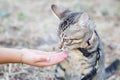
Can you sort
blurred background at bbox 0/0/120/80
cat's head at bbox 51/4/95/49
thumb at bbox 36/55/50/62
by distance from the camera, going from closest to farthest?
thumb at bbox 36/55/50/62, cat's head at bbox 51/4/95/49, blurred background at bbox 0/0/120/80

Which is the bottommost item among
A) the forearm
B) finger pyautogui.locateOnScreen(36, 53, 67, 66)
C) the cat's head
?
finger pyautogui.locateOnScreen(36, 53, 67, 66)

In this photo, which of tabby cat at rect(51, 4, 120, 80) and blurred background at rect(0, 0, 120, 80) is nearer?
tabby cat at rect(51, 4, 120, 80)

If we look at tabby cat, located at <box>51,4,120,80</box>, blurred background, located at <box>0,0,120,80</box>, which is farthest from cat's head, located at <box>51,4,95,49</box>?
blurred background, located at <box>0,0,120,80</box>

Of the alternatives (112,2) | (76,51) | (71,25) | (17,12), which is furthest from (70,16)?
(112,2)

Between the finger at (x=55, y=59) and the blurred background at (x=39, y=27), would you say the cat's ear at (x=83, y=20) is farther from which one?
the blurred background at (x=39, y=27)

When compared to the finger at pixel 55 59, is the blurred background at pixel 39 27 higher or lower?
higher

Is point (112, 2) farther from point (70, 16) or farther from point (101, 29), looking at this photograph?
point (70, 16)

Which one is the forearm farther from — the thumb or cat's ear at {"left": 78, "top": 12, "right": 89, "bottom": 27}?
cat's ear at {"left": 78, "top": 12, "right": 89, "bottom": 27}

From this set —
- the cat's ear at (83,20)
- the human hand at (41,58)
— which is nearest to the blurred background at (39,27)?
the human hand at (41,58)
